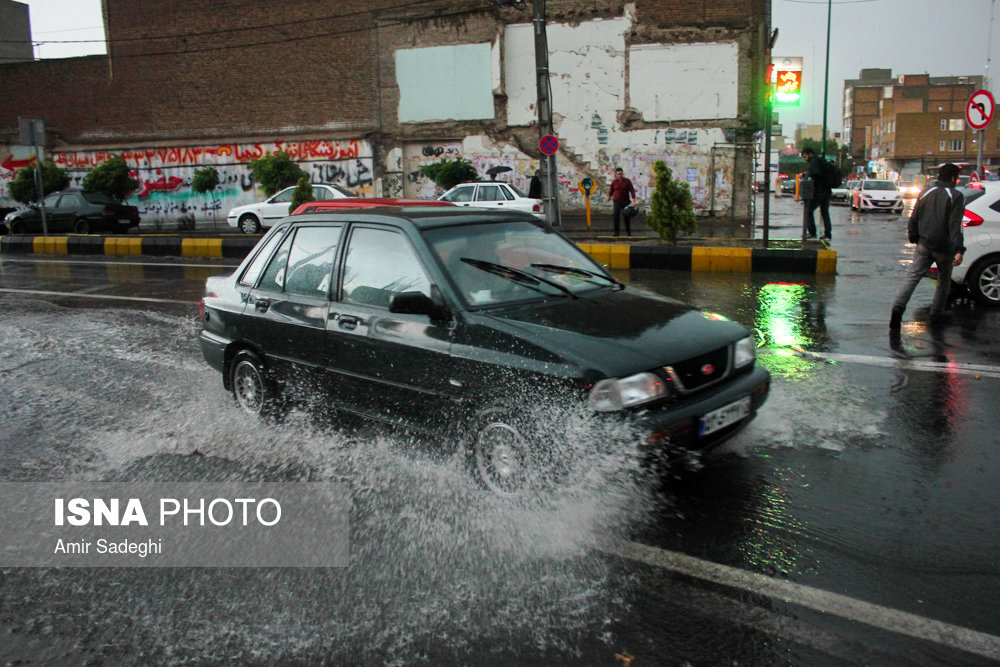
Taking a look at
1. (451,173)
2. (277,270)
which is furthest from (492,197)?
(277,270)

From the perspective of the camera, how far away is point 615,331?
380cm

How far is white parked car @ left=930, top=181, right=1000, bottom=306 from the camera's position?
8547 mm

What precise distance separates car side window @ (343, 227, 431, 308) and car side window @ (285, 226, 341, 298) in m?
0.17

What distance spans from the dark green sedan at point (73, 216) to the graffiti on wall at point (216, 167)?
27.3ft

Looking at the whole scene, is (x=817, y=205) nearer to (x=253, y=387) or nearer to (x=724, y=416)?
(x=724, y=416)

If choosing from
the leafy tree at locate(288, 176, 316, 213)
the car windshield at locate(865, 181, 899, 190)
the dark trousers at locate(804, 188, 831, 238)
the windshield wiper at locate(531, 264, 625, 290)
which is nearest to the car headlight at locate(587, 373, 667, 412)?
the windshield wiper at locate(531, 264, 625, 290)

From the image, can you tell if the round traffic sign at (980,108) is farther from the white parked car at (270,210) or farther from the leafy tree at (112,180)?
the leafy tree at (112,180)

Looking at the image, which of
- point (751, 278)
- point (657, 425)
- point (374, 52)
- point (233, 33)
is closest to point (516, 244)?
point (657, 425)

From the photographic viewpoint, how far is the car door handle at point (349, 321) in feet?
14.4

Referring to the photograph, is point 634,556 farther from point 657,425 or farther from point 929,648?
point 929,648

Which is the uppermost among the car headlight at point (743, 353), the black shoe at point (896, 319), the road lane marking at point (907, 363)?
the car headlight at point (743, 353)

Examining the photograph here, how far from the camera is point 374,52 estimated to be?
98.1 feet

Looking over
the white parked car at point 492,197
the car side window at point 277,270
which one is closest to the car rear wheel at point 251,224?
the white parked car at point 492,197

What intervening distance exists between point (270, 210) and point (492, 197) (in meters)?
6.63
